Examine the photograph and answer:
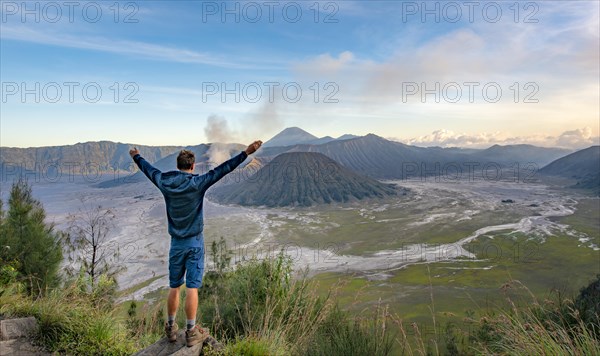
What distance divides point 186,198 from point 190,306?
127 centimetres

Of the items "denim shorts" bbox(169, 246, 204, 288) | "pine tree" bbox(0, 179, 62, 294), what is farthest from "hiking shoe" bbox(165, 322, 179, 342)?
"pine tree" bbox(0, 179, 62, 294)

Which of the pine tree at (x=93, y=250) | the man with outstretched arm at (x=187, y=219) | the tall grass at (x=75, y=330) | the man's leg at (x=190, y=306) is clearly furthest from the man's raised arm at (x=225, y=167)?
the pine tree at (x=93, y=250)

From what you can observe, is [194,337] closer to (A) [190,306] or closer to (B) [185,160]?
(A) [190,306]

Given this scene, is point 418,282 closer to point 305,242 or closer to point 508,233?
point 305,242

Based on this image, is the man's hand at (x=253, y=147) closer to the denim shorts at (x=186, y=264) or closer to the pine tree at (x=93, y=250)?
the denim shorts at (x=186, y=264)

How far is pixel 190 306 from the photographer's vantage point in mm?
4105

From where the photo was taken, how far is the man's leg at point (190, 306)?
A: 4031 mm

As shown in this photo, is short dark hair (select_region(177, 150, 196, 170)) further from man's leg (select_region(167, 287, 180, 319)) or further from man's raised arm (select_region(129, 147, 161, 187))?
Result: man's leg (select_region(167, 287, 180, 319))

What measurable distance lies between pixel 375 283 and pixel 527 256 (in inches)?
1388

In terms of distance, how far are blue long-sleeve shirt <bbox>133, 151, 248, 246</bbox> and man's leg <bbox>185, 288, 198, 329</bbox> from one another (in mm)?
563

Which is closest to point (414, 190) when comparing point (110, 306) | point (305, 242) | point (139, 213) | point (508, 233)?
point (508, 233)

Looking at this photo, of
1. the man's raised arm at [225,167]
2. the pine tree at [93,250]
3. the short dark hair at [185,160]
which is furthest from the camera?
the pine tree at [93,250]

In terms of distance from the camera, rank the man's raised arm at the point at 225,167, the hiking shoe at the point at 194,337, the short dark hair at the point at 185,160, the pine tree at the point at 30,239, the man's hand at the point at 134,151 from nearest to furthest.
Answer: the hiking shoe at the point at 194,337
the man's raised arm at the point at 225,167
the short dark hair at the point at 185,160
the man's hand at the point at 134,151
the pine tree at the point at 30,239

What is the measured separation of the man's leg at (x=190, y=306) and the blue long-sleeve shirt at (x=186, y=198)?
0.56m
